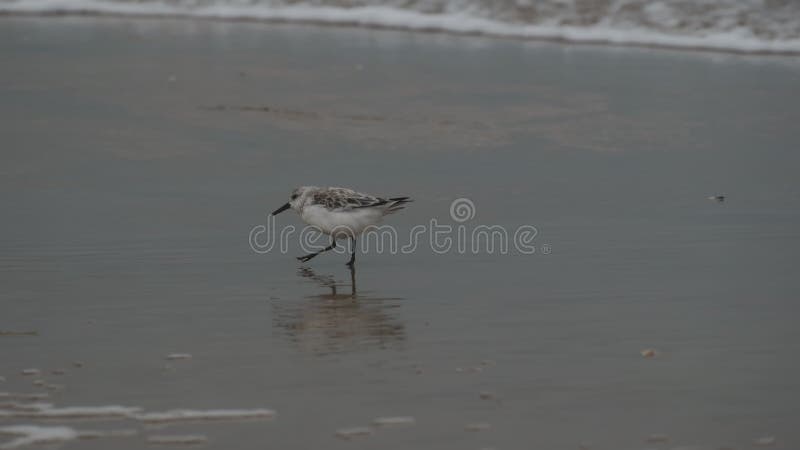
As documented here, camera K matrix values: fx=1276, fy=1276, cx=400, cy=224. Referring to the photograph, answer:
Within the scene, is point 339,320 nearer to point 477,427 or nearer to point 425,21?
point 477,427

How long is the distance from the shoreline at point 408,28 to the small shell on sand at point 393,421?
11.7m

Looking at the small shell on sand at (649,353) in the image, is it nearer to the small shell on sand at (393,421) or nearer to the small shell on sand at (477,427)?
the small shell on sand at (477,427)

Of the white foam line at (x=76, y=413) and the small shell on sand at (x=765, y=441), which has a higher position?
the white foam line at (x=76, y=413)

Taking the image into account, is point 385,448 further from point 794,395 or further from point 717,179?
point 717,179

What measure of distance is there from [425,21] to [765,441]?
14.0 m

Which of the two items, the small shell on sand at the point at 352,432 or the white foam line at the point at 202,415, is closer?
the small shell on sand at the point at 352,432

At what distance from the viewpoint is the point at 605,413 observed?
16.2 ft

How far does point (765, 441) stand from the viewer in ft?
15.3

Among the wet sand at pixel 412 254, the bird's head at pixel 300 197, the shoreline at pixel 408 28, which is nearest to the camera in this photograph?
the wet sand at pixel 412 254

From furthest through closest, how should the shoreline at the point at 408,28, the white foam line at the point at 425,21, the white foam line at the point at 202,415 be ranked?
the white foam line at the point at 425,21, the shoreline at the point at 408,28, the white foam line at the point at 202,415

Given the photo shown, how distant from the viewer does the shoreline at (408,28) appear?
51.9 feet

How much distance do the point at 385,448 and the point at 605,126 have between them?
7.51 metres

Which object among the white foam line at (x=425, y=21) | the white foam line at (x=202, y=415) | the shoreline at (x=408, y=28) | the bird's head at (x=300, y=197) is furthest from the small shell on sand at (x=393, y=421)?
the white foam line at (x=425, y=21)

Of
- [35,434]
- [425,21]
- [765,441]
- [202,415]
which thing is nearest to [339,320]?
[202,415]
